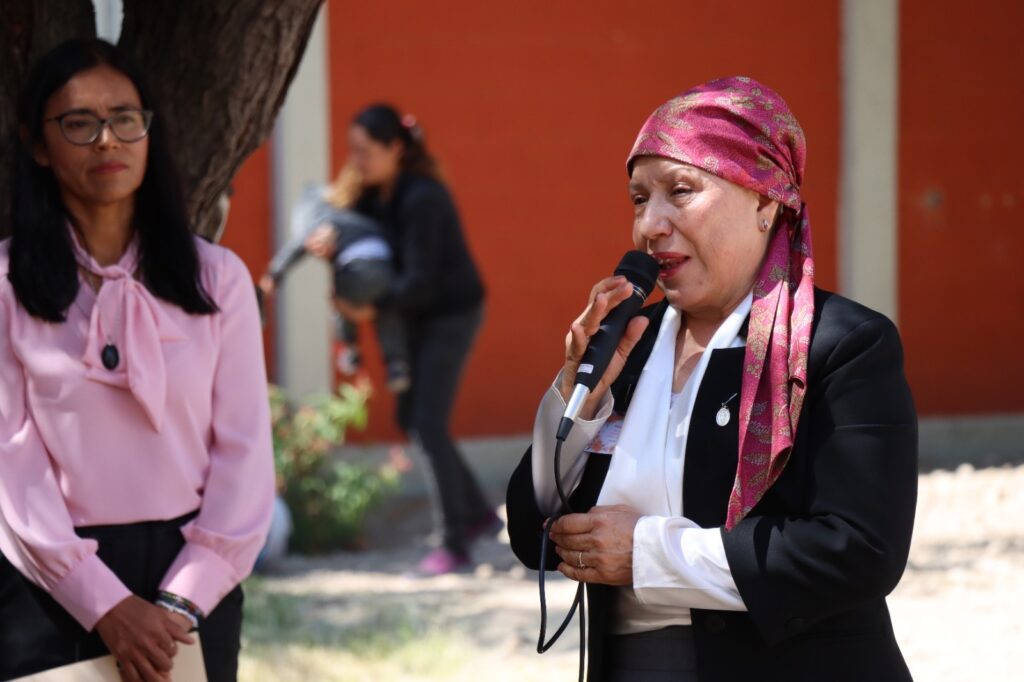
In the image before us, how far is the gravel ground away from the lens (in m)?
5.31

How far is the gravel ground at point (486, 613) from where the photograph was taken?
17.4ft

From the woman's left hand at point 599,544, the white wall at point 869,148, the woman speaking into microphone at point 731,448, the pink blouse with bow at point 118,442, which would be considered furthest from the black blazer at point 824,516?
the white wall at point 869,148

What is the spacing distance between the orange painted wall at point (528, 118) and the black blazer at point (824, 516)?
258 inches

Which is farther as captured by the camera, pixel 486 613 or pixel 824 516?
pixel 486 613

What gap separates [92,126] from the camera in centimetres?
318

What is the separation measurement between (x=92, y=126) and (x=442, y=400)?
3.90 meters

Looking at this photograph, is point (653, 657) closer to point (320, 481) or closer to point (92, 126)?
point (92, 126)

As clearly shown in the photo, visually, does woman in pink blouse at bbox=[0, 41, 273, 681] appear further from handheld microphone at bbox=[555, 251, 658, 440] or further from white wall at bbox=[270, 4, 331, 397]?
white wall at bbox=[270, 4, 331, 397]

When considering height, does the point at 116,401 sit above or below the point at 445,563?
above

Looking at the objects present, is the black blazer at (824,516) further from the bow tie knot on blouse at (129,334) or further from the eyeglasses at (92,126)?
the eyeglasses at (92,126)

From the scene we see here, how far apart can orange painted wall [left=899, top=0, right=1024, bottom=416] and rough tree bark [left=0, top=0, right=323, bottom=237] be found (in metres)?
7.29

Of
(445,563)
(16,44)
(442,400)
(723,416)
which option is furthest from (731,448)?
(445,563)

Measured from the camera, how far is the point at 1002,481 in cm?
895

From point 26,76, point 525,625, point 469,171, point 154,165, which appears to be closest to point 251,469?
point 154,165
